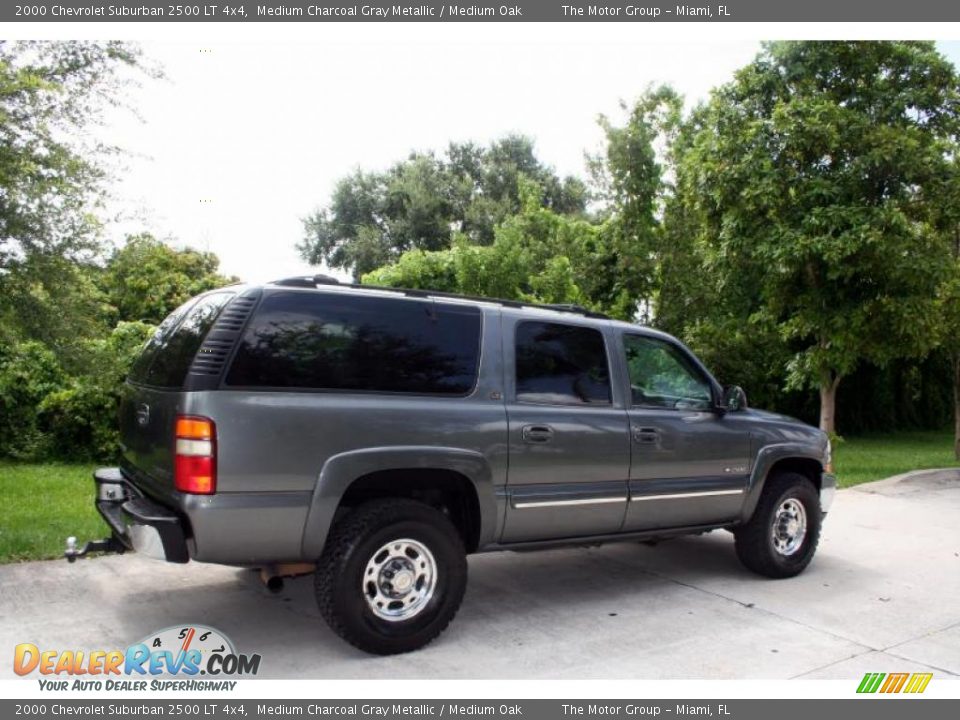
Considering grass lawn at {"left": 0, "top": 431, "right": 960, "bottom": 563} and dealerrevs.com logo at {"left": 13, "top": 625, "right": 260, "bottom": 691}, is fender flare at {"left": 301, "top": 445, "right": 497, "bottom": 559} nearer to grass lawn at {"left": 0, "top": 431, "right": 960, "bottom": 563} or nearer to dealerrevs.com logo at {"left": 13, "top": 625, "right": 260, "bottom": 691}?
dealerrevs.com logo at {"left": 13, "top": 625, "right": 260, "bottom": 691}

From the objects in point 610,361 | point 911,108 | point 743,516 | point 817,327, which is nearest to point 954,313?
point 817,327

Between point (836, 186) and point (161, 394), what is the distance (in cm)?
1022

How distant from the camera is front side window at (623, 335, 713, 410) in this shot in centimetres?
573

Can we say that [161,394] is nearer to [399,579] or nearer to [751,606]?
[399,579]

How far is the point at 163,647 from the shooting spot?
14.7ft

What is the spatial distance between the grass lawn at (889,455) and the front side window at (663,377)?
6.22 m

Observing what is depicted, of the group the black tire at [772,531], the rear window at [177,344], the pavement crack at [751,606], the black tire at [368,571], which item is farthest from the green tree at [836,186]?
the rear window at [177,344]

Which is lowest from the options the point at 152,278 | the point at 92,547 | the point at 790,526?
the point at 790,526

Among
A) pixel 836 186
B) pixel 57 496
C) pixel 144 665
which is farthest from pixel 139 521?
pixel 836 186

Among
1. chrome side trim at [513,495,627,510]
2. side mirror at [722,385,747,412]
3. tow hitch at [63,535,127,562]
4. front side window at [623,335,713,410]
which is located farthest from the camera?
side mirror at [722,385,747,412]

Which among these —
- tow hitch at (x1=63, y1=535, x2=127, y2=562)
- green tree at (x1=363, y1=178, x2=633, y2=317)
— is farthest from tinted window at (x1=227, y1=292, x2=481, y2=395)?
green tree at (x1=363, y1=178, x2=633, y2=317)

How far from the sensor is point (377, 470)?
14.4ft

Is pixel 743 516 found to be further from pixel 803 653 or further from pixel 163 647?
pixel 163 647

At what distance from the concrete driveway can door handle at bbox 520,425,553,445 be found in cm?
114
